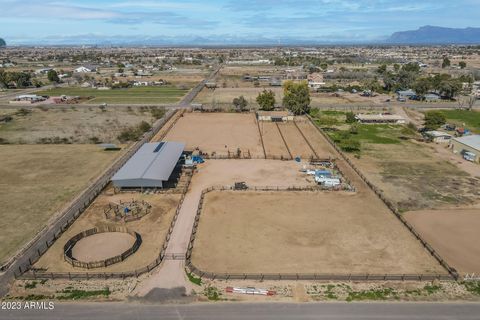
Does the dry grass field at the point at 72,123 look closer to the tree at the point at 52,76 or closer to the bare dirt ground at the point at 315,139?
the bare dirt ground at the point at 315,139

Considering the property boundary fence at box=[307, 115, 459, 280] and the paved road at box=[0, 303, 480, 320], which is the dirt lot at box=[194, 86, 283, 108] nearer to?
the property boundary fence at box=[307, 115, 459, 280]

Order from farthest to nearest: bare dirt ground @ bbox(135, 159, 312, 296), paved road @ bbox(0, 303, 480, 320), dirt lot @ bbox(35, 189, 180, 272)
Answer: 1. dirt lot @ bbox(35, 189, 180, 272)
2. bare dirt ground @ bbox(135, 159, 312, 296)
3. paved road @ bbox(0, 303, 480, 320)

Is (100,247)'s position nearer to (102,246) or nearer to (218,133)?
(102,246)

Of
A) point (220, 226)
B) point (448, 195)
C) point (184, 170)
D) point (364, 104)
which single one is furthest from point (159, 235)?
point (364, 104)

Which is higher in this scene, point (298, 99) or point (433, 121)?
point (298, 99)

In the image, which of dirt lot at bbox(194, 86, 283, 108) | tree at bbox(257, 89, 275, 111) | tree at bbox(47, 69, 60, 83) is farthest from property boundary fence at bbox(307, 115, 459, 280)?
tree at bbox(47, 69, 60, 83)

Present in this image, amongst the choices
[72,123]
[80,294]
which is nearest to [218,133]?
[72,123]

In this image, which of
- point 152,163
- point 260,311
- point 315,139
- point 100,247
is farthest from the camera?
point 315,139

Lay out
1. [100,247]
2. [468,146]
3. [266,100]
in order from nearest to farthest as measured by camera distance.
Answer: [100,247]
[468,146]
[266,100]

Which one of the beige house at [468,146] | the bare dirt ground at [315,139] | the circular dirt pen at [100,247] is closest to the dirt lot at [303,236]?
the circular dirt pen at [100,247]
